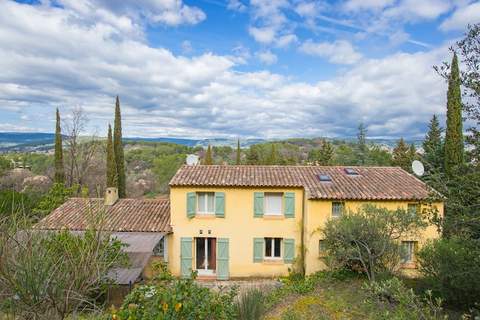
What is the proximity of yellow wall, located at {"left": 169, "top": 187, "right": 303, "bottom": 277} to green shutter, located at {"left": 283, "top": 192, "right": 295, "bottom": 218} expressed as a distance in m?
0.22

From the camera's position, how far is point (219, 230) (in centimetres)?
2273

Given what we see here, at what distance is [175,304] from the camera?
243 inches

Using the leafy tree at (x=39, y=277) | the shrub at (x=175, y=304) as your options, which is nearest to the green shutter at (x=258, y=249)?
the shrub at (x=175, y=304)

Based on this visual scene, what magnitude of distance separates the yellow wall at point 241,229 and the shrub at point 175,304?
15.4m

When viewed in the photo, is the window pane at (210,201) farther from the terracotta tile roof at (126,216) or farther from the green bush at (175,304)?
the green bush at (175,304)

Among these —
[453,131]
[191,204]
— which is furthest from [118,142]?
[453,131]

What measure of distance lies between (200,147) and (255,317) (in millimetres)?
108258

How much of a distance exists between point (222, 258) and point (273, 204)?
5.13 meters

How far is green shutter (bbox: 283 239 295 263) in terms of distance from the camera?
22594 mm

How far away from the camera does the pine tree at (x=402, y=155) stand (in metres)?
48.9

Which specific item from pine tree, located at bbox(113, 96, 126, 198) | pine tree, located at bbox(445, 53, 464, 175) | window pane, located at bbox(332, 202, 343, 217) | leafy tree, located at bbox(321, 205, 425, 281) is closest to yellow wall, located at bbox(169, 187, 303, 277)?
window pane, located at bbox(332, 202, 343, 217)

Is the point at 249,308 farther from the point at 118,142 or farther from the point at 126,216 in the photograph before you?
the point at 118,142

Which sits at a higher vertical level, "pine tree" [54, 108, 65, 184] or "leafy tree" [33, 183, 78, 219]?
"pine tree" [54, 108, 65, 184]

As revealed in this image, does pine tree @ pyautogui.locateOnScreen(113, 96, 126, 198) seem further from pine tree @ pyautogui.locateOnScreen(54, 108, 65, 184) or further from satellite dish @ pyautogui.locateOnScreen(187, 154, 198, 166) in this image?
satellite dish @ pyautogui.locateOnScreen(187, 154, 198, 166)
